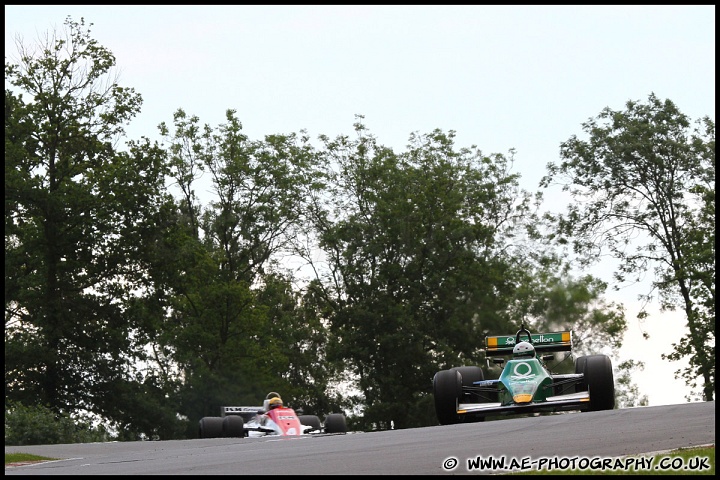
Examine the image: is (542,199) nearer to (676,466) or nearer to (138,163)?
(138,163)

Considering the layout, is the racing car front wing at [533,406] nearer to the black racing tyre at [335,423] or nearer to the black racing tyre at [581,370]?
the black racing tyre at [581,370]

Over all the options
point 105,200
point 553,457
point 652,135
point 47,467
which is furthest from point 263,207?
point 553,457

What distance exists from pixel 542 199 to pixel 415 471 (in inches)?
1865

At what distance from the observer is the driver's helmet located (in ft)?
72.6

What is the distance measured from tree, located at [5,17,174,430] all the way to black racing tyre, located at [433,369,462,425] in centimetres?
2361

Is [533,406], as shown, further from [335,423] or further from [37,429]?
[37,429]

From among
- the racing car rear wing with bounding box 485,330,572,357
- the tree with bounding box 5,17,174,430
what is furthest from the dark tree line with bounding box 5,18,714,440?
the racing car rear wing with bounding box 485,330,572,357

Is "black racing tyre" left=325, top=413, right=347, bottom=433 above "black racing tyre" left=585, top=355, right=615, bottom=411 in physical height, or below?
below

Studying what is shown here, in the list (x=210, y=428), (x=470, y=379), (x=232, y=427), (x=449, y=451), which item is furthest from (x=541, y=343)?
(x=449, y=451)

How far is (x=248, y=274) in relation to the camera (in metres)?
55.6

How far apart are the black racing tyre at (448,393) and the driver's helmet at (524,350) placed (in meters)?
1.73

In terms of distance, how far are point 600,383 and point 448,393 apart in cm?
279

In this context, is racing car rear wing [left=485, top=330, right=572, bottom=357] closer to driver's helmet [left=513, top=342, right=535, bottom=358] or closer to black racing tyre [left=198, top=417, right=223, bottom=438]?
driver's helmet [left=513, top=342, right=535, bottom=358]

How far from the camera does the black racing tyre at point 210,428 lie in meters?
28.1
